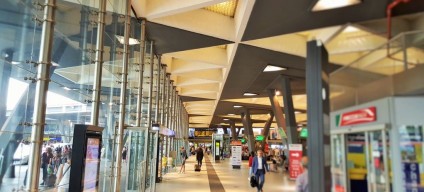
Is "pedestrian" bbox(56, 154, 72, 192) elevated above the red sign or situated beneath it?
situated beneath

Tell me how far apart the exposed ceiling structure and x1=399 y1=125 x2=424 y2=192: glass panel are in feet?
2.15

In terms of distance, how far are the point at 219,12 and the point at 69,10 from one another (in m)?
7.72

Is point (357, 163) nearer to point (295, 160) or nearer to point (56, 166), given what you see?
point (295, 160)

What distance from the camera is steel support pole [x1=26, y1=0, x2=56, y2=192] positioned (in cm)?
562

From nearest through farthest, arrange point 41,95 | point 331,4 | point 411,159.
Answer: point 331,4 → point 411,159 → point 41,95

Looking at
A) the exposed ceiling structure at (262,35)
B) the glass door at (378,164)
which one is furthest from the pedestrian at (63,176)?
the glass door at (378,164)

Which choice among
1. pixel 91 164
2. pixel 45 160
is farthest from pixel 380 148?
pixel 45 160

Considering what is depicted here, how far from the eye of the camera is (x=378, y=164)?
2793 millimetres

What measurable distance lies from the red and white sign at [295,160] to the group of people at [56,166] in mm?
5089

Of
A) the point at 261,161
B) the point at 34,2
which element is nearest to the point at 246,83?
the point at 261,161

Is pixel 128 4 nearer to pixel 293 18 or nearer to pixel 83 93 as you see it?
pixel 83 93

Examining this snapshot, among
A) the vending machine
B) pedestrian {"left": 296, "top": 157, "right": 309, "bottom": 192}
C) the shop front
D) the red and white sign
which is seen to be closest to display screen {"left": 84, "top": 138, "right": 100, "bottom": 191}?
the vending machine

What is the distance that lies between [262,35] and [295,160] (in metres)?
4.45

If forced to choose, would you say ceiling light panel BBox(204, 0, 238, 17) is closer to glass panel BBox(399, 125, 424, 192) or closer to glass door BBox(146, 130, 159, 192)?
glass door BBox(146, 130, 159, 192)
